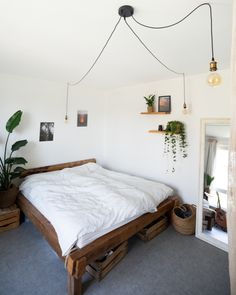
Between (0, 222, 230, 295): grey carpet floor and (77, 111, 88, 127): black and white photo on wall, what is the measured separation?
220cm

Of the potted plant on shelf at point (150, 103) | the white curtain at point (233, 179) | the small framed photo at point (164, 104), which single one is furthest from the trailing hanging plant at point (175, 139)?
the white curtain at point (233, 179)

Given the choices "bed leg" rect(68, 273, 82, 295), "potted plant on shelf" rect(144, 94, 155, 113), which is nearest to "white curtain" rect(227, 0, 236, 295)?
"bed leg" rect(68, 273, 82, 295)

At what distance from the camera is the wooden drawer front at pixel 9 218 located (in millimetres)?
2584

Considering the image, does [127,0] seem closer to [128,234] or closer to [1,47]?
[1,47]

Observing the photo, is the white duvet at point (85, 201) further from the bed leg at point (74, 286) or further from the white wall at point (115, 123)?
the white wall at point (115, 123)

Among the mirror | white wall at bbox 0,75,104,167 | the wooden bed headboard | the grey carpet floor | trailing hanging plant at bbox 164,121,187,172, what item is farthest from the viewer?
the wooden bed headboard

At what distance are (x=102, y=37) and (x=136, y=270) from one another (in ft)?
7.79

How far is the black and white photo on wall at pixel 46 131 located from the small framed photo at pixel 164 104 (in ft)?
6.53

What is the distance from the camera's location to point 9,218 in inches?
104

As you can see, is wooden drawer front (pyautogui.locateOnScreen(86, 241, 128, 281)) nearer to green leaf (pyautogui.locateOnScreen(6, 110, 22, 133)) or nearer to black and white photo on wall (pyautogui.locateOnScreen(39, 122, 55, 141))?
green leaf (pyautogui.locateOnScreen(6, 110, 22, 133))

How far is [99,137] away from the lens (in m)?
4.25

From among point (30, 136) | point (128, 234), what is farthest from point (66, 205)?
point (30, 136)

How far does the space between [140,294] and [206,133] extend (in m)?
2.09

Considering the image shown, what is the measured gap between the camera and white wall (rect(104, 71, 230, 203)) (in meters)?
2.65
